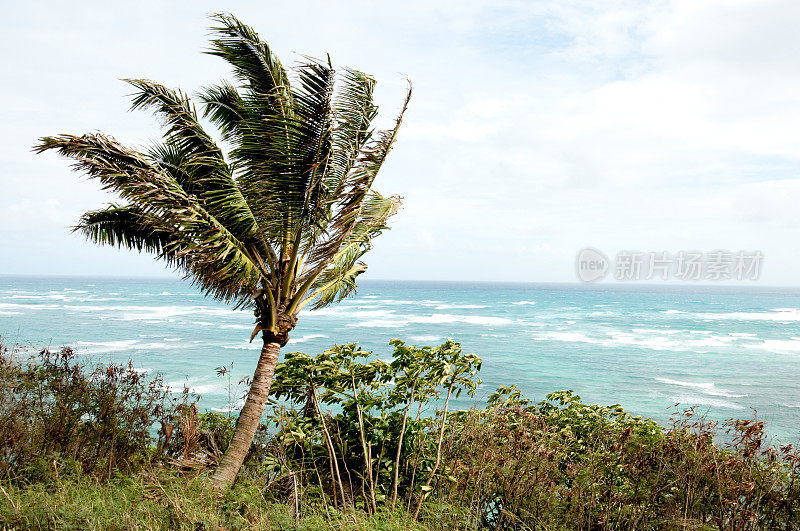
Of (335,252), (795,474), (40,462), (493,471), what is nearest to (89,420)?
(40,462)

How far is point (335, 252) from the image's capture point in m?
7.07

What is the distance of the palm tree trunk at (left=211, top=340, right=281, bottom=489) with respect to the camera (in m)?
6.05

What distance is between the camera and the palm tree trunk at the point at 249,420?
6.05 meters

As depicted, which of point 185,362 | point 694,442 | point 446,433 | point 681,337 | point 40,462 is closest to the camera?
point 694,442

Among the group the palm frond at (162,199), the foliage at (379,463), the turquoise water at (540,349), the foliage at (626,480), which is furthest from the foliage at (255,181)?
the turquoise water at (540,349)

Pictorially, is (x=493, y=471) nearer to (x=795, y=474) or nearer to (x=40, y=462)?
(x=795, y=474)

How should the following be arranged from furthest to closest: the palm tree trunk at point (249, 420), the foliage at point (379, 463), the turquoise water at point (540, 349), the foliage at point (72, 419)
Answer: the turquoise water at point (540, 349) → the foliage at point (72, 419) → the palm tree trunk at point (249, 420) → the foliage at point (379, 463)

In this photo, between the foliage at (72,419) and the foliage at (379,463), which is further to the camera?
the foliage at (72,419)

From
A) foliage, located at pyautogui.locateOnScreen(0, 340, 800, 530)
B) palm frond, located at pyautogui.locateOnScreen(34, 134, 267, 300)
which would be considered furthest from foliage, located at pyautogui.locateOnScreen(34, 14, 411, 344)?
foliage, located at pyautogui.locateOnScreen(0, 340, 800, 530)

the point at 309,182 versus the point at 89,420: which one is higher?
the point at 309,182

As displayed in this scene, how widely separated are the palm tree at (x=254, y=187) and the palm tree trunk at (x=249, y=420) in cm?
1

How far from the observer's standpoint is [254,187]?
262 inches

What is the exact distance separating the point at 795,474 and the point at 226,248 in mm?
5910

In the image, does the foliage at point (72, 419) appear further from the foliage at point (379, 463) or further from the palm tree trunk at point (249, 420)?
the palm tree trunk at point (249, 420)
